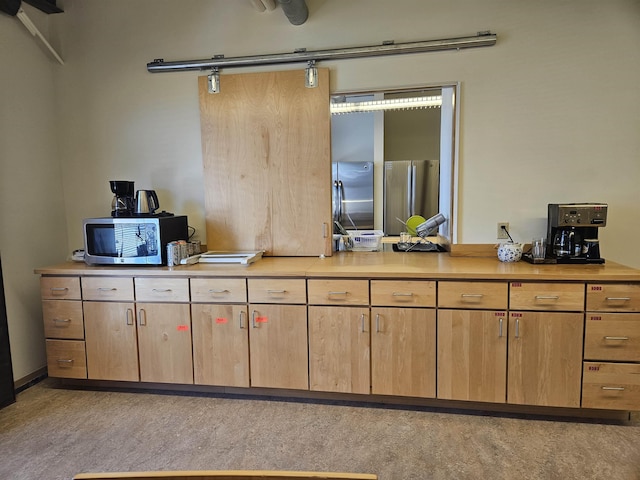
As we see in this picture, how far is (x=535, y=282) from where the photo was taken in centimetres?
220

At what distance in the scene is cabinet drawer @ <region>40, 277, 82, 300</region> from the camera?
2.67 meters

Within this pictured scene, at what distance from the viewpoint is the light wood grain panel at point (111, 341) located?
2635 mm

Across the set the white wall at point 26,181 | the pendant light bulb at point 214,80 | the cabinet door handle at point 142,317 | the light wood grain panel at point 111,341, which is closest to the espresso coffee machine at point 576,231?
the pendant light bulb at point 214,80

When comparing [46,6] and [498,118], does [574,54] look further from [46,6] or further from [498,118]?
[46,6]

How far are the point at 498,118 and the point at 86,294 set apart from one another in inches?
120

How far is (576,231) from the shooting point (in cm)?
248

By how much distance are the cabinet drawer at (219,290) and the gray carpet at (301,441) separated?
2.29 feet

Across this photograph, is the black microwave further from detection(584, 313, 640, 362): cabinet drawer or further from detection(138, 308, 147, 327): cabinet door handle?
detection(584, 313, 640, 362): cabinet drawer

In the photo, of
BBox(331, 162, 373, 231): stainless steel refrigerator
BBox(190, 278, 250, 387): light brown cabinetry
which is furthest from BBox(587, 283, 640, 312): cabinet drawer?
BBox(331, 162, 373, 231): stainless steel refrigerator

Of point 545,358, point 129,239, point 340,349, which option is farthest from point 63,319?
point 545,358

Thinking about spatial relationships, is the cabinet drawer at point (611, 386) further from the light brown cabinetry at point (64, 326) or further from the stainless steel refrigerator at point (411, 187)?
the light brown cabinetry at point (64, 326)

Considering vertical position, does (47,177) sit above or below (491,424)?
above

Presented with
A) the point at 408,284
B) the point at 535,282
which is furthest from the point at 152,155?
the point at 535,282

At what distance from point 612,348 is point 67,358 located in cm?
344
